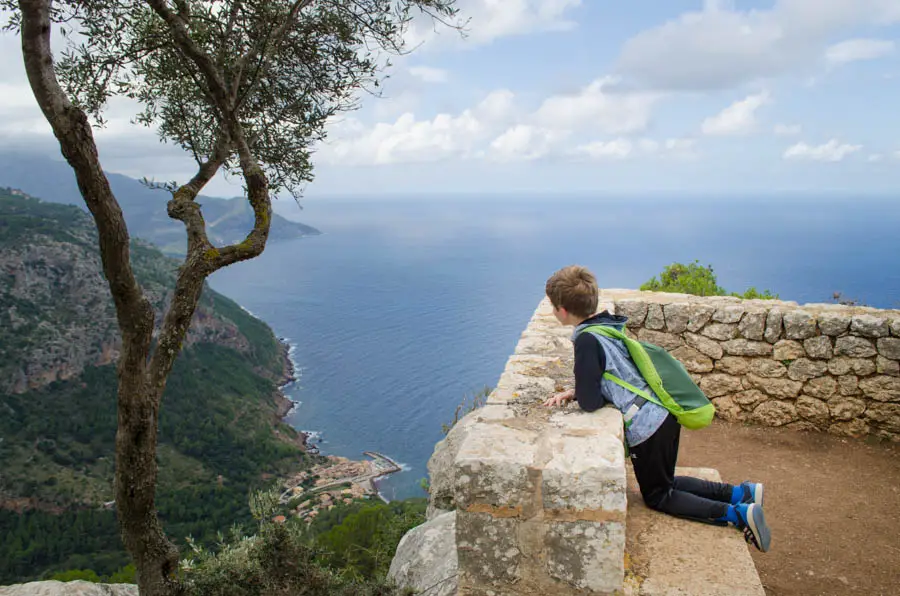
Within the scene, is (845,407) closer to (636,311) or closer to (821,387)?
(821,387)

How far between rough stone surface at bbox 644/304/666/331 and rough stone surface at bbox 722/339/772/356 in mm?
622

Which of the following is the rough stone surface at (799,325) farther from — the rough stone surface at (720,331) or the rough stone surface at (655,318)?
the rough stone surface at (655,318)

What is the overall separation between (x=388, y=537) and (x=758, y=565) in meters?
4.93

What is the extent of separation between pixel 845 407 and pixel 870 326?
0.80 m

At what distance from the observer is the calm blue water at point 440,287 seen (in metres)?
59.5

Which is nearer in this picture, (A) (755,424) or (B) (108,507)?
(A) (755,424)

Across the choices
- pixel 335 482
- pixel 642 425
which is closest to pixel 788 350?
pixel 642 425

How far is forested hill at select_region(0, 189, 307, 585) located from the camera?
3102 centimetres

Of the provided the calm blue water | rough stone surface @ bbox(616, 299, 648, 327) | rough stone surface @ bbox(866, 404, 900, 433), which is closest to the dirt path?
rough stone surface @ bbox(866, 404, 900, 433)

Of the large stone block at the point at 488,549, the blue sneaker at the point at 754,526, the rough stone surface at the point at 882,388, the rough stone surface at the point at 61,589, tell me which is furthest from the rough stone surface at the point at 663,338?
the rough stone surface at the point at 61,589

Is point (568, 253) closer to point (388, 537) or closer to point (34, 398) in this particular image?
point (34, 398)

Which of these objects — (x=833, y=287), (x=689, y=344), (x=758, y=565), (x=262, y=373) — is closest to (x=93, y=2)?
(x=689, y=344)

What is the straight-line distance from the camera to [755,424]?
18.9 ft

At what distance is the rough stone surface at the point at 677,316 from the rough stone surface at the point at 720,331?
0.21 m
